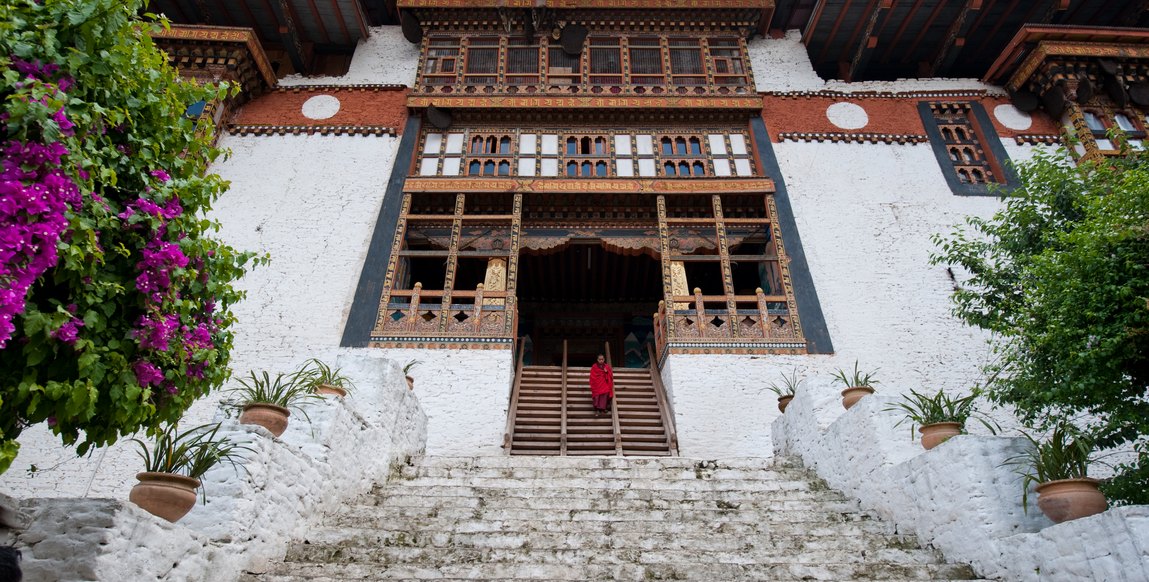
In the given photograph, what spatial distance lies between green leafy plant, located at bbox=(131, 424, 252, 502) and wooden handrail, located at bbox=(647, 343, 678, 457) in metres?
5.05

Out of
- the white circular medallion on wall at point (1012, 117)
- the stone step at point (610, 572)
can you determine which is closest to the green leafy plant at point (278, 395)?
the stone step at point (610, 572)

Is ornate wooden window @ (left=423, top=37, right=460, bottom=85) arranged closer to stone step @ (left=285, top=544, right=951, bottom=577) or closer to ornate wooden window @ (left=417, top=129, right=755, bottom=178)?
ornate wooden window @ (left=417, top=129, right=755, bottom=178)

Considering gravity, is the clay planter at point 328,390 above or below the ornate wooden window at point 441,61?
below

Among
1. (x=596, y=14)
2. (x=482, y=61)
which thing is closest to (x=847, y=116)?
(x=596, y=14)

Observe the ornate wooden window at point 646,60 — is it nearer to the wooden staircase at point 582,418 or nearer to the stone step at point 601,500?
the wooden staircase at point 582,418

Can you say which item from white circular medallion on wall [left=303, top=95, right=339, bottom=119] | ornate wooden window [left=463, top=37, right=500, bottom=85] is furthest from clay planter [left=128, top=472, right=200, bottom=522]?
ornate wooden window [left=463, top=37, right=500, bottom=85]

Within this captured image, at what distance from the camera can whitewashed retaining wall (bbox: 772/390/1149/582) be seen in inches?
116

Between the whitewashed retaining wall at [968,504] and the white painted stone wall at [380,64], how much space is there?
Result: 9.79 meters

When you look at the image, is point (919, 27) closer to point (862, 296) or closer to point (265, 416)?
point (862, 296)

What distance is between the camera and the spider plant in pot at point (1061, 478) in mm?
3320

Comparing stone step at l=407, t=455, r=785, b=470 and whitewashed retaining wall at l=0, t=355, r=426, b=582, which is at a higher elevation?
stone step at l=407, t=455, r=785, b=470

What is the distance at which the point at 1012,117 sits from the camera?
1159 cm

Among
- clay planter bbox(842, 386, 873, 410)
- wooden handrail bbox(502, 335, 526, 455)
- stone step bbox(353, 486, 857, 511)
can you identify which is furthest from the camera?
wooden handrail bbox(502, 335, 526, 455)

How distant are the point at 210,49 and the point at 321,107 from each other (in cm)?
186
